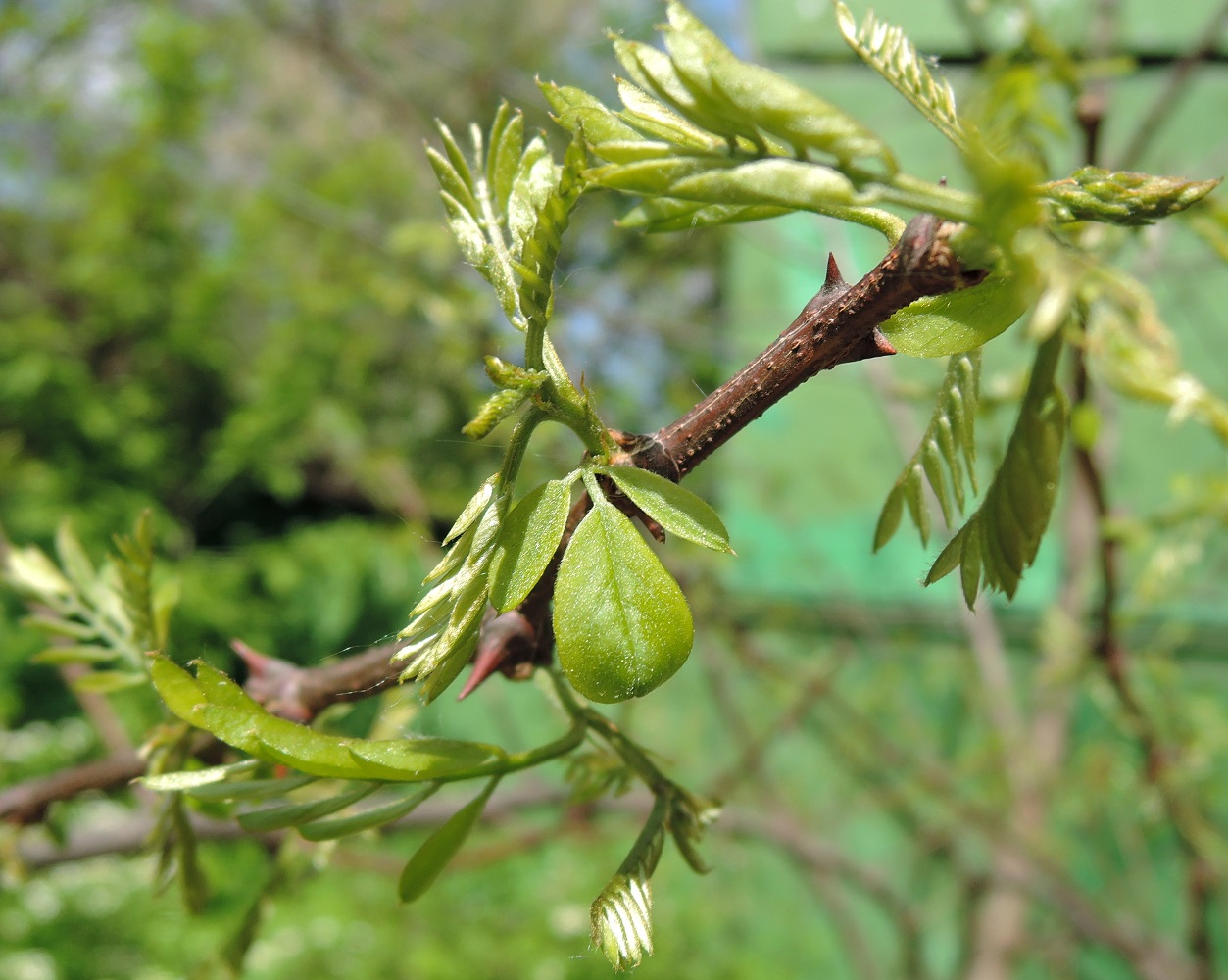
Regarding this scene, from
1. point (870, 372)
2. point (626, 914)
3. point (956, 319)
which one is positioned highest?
point (956, 319)

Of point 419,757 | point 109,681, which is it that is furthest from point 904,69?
point 109,681

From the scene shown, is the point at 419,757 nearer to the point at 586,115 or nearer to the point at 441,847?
the point at 441,847

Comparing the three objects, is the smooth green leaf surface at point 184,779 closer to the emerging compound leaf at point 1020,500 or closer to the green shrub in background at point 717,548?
the green shrub in background at point 717,548

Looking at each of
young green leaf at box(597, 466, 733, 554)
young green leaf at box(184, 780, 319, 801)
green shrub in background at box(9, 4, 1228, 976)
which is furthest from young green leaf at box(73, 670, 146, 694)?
young green leaf at box(597, 466, 733, 554)

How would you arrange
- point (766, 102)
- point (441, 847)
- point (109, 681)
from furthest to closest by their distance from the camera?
1. point (109, 681)
2. point (441, 847)
3. point (766, 102)

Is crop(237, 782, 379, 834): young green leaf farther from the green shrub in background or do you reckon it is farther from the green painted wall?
the green painted wall
